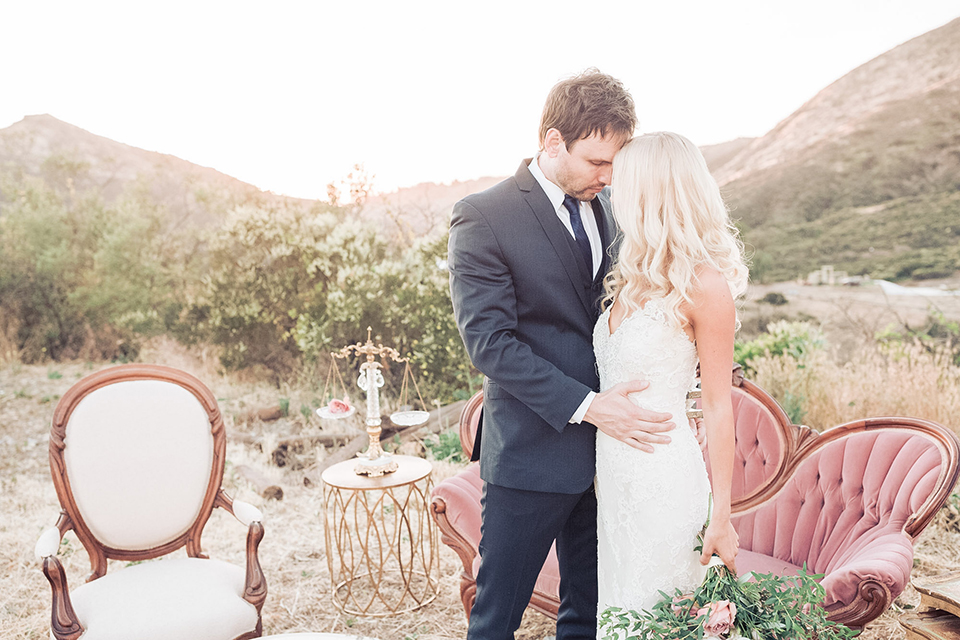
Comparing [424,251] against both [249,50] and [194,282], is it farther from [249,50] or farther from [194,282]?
[194,282]

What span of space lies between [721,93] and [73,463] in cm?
750

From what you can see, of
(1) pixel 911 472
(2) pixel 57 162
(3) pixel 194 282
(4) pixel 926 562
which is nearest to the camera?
(1) pixel 911 472

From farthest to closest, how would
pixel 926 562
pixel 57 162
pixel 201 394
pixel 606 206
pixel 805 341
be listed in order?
pixel 57 162
pixel 805 341
pixel 926 562
pixel 201 394
pixel 606 206

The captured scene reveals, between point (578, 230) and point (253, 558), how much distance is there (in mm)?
1639

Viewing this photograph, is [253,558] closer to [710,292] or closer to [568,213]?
[568,213]

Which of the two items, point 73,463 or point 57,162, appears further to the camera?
point 57,162

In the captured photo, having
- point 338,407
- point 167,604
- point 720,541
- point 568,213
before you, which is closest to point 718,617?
point 720,541

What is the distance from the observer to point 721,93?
24.6 feet

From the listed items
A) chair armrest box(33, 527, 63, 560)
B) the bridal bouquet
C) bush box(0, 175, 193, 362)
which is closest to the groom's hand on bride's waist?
the bridal bouquet

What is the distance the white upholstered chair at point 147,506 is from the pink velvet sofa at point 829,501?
2.91ft

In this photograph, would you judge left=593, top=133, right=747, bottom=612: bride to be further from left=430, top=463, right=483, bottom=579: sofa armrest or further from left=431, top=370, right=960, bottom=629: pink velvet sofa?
left=430, top=463, right=483, bottom=579: sofa armrest

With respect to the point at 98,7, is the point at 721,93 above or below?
below

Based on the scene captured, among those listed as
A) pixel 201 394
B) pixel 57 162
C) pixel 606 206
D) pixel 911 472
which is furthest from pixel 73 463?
pixel 57 162

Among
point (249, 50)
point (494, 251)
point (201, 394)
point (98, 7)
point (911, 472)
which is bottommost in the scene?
point (911, 472)
